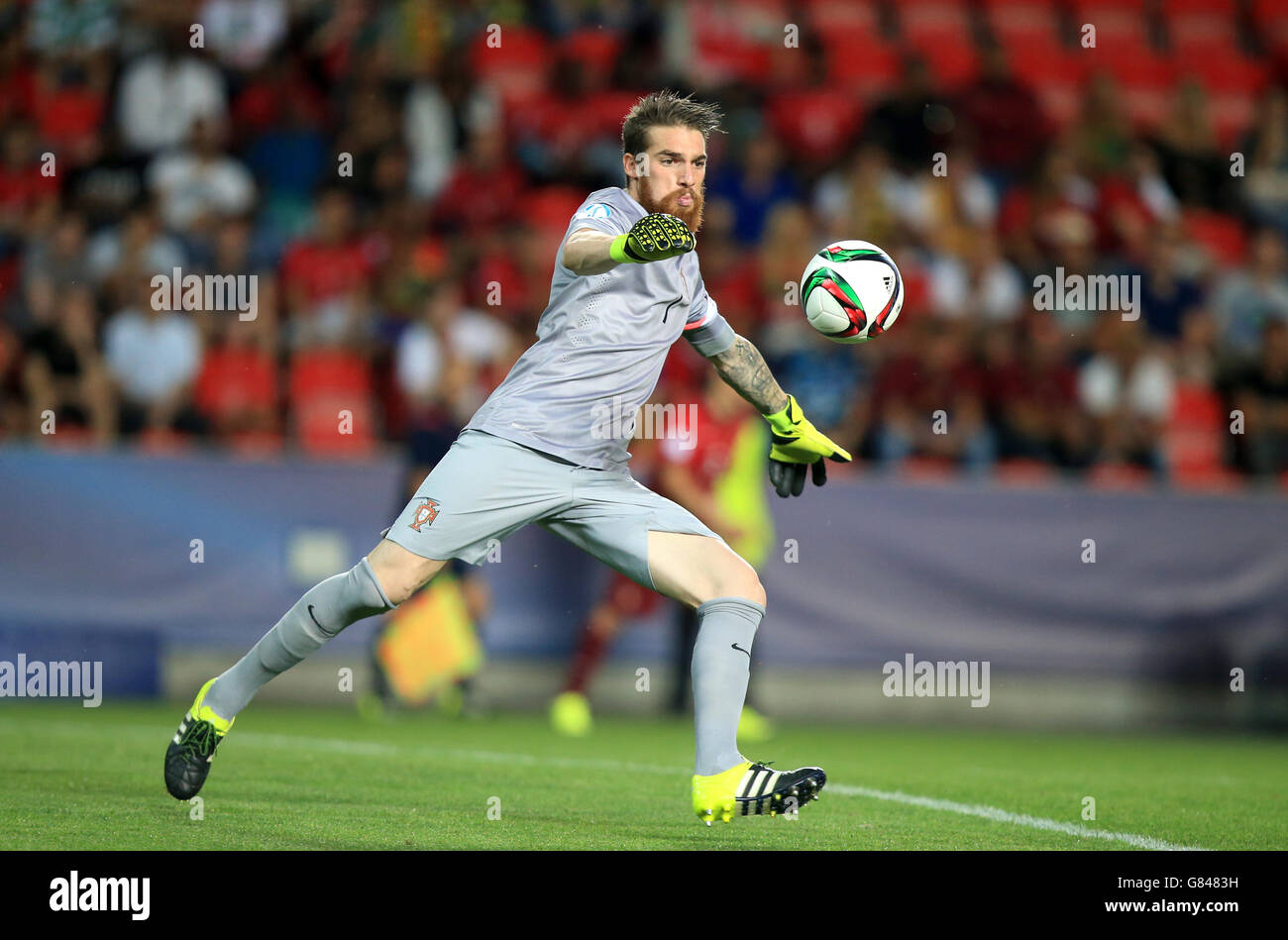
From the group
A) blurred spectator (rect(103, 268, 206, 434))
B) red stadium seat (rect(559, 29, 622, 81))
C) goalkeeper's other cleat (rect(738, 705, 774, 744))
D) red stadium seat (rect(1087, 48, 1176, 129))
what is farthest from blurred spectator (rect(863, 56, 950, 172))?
blurred spectator (rect(103, 268, 206, 434))

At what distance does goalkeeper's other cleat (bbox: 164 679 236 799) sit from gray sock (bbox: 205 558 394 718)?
0.04m

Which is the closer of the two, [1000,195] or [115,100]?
[115,100]

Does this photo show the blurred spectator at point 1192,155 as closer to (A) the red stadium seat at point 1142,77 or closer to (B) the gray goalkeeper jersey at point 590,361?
(A) the red stadium seat at point 1142,77

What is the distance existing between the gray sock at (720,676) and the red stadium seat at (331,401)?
6.97 metres

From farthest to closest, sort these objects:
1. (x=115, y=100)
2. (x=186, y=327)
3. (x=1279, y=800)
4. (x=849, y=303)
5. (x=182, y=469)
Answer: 1. (x=115, y=100)
2. (x=186, y=327)
3. (x=182, y=469)
4. (x=1279, y=800)
5. (x=849, y=303)

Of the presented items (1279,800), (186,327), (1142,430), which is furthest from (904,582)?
(186,327)

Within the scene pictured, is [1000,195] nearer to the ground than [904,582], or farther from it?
farther from it

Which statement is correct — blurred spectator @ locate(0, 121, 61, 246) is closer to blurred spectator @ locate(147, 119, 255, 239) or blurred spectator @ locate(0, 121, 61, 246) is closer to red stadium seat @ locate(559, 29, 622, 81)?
blurred spectator @ locate(147, 119, 255, 239)

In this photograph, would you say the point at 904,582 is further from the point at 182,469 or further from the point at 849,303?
the point at 849,303

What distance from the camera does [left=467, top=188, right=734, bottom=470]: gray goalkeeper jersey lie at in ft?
20.3

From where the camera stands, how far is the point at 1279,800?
7.80 metres

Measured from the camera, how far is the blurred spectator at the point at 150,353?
40.6ft
